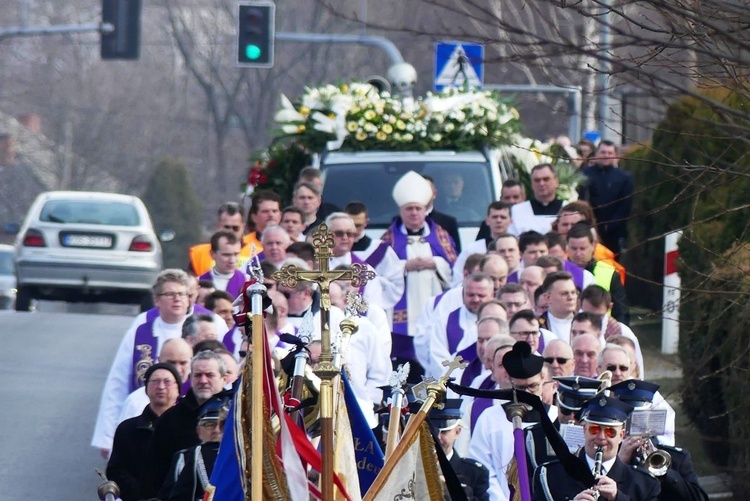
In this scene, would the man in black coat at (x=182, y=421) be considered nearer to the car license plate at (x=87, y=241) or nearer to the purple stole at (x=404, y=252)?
the purple stole at (x=404, y=252)

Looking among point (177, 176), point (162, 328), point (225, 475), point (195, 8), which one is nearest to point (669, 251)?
point (162, 328)

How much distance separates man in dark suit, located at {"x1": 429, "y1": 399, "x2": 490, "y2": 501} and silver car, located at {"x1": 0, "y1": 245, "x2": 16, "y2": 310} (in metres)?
22.2

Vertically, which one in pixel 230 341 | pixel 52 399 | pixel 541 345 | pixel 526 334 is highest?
pixel 526 334

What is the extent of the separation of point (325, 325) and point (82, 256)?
55.8 ft

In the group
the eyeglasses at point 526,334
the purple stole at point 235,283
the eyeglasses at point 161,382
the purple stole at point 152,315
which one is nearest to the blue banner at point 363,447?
the eyeglasses at point 161,382

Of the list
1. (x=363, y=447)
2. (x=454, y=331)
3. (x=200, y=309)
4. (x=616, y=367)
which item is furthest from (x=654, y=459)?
(x=200, y=309)

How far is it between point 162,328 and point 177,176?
32.6 meters

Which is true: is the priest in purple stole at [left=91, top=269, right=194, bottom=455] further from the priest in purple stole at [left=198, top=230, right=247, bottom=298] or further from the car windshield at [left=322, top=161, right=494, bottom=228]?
the car windshield at [left=322, top=161, right=494, bottom=228]

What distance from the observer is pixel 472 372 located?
10305mm

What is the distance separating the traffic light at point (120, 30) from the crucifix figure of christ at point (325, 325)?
19.7m

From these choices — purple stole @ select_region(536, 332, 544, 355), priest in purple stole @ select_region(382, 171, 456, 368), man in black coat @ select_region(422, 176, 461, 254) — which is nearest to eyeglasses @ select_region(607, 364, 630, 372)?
purple stole @ select_region(536, 332, 544, 355)

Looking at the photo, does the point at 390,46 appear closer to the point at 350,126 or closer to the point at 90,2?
the point at 350,126

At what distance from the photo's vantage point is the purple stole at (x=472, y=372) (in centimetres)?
1019

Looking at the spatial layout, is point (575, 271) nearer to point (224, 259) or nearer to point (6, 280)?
point (224, 259)
